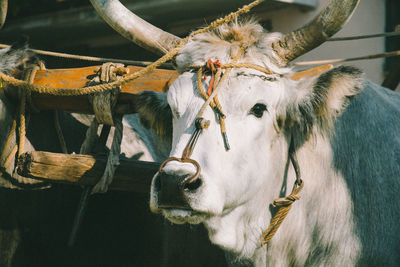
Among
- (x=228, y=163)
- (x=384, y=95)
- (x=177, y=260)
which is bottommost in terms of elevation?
(x=177, y=260)

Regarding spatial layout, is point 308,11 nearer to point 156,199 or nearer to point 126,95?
point 126,95

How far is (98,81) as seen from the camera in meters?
3.13

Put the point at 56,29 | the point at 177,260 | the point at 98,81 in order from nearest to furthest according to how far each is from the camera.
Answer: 1. the point at 98,81
2. the point at 177,260
3. the point at 56,29

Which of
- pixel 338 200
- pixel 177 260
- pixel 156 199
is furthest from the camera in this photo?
pixel 177 260

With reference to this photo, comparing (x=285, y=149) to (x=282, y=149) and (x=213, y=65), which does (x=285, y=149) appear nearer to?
(x=282, y=149)

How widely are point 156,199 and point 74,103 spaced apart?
124 centimetres

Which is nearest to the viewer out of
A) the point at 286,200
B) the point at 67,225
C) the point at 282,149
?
the point at 286,200

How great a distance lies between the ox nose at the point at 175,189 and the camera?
7.19 ft

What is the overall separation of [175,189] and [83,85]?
4.41 ft

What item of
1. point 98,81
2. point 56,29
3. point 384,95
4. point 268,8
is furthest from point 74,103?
point 56,29

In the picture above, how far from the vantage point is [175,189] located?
2.20 meters

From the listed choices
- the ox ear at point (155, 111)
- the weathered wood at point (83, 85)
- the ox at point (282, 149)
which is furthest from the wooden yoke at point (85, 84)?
the ox at point (282, 149)

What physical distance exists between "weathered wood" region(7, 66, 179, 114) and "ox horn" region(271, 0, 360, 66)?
2.70ft

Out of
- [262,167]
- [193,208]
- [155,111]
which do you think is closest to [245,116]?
[262,167]
